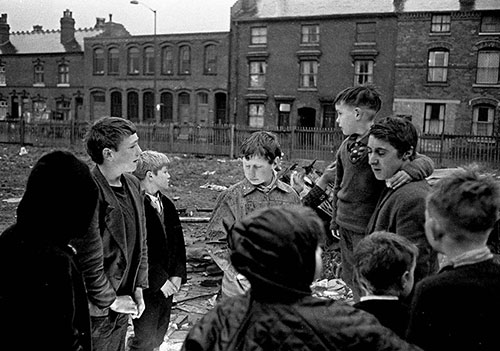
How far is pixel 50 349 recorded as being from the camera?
8.33ft

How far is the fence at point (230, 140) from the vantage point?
78.2 feet

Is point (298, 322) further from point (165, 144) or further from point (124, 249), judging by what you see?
point (165, 144)

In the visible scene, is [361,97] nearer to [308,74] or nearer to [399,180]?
[399,180]

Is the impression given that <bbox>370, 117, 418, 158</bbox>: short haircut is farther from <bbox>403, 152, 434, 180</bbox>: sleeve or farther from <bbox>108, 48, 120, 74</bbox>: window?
<bbox>108, 48, 120, 74</bbox>: window

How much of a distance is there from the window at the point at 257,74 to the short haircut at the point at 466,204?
3350 cm

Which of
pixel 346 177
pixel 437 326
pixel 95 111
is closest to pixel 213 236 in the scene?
pixel 346 177

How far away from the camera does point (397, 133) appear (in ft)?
11.4

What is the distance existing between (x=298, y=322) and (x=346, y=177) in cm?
237

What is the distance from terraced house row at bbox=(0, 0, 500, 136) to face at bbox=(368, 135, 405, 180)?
28.9m

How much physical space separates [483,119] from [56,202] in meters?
31.5

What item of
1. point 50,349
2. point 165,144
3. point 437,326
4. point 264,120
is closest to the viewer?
point 437,326

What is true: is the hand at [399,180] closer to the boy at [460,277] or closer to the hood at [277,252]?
the boy at [460,277]

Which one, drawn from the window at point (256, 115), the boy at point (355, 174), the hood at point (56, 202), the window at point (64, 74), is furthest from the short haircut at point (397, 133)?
the window at point (64, 74)

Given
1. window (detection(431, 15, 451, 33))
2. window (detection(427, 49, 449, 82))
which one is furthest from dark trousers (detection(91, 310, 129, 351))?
window (detection(431, 15, 451, 33))
